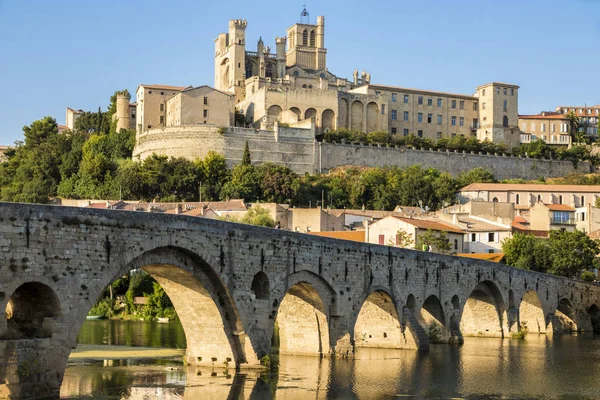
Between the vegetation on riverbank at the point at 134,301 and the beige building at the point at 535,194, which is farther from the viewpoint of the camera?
the beige building at the point at 535,194

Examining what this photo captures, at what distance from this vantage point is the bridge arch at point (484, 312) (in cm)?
4778

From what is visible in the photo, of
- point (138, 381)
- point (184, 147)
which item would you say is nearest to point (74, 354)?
point (138, 381)

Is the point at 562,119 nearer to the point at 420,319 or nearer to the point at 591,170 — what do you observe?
the point at 591,170

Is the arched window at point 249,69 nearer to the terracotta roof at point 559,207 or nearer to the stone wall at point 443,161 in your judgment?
the stone wall at point 443,161

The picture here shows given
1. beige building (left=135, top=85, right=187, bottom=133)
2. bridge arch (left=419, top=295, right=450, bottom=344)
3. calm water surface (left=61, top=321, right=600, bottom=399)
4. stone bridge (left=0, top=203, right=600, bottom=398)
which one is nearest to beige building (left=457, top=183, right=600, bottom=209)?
beige building (left=135, top=85, right=187, bottom=133)

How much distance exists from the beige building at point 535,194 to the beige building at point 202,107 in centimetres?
2724

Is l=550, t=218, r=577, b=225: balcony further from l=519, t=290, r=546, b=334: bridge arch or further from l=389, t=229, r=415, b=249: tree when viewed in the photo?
l=519, t=290, r=546, b=334: bridge arch

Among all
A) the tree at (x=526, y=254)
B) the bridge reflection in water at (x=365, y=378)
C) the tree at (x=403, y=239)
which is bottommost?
the bridge reflection in water at (x=365, y=378)

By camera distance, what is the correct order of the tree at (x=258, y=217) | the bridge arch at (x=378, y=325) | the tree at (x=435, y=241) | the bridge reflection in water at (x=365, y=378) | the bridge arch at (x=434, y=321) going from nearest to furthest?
the bridge reflection in water at (x=365, y=378), the bridge arch at (x=378, y=325), the bridge arch at (x=434, y=321), the tree at (x=435, y=241), the tree at (x=258, y=217)

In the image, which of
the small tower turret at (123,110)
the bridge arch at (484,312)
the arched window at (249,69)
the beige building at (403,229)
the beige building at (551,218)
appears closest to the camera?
the bridge arch at (484,312)

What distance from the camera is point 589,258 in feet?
211

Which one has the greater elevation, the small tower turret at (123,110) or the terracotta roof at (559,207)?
the small tower turret at (123,110)

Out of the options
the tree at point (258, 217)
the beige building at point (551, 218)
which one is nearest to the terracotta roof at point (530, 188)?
the beige building at point (551, 218)

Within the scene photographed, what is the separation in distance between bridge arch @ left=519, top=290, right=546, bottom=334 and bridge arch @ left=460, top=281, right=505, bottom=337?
169 inches
